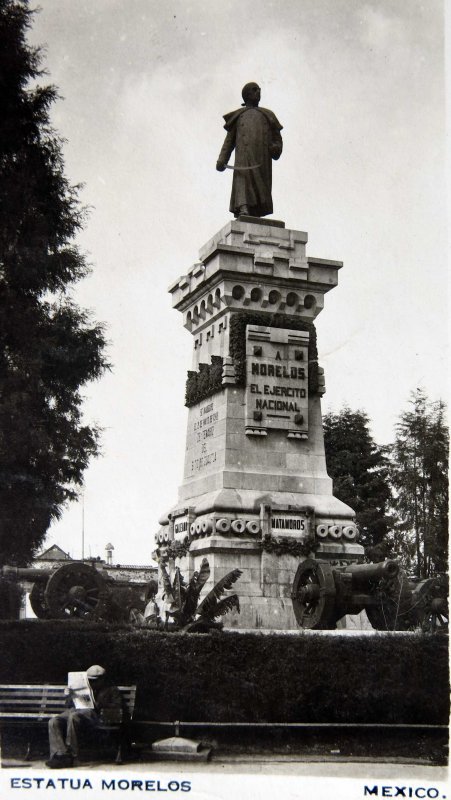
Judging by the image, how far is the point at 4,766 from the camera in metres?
11.1

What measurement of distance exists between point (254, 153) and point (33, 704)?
1269cm

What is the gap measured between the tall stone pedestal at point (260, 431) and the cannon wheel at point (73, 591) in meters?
2.01

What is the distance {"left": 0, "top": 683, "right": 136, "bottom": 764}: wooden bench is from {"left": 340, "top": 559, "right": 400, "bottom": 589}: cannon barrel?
583 cm

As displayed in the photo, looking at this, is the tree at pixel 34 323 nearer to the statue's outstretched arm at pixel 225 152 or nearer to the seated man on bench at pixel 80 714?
the statue's outstretched arm at pixel 225 152

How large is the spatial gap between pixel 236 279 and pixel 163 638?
8609 mm

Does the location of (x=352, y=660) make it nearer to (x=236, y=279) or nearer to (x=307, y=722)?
(x=307, y=722)

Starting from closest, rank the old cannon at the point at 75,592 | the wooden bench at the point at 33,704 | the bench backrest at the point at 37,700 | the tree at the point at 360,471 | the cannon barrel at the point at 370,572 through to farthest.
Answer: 1. the wooden bench at the point at 33,704
2. the bench backrest at the point at 37,700
3. the cannon barrel at the point at 370,572
4. the old cannon at the point at 75,592
5. the tree at the point at 360,471

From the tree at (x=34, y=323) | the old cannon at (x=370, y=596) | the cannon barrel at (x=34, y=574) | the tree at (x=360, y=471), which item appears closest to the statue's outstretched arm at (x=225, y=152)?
the tree at (x=34, y=323)

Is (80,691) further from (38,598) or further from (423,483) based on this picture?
(423,483)

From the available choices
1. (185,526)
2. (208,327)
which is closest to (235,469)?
(185,526)

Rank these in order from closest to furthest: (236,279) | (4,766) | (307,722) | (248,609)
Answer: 1. (4,766)
2. (307,722)
3. (248,609)
4. (236,279)

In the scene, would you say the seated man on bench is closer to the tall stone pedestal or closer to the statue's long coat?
the tall stone pedestal

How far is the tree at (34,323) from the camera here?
2048cm

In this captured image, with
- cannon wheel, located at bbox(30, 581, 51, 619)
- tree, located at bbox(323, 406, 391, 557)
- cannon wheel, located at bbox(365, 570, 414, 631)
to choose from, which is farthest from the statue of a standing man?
tree, located at bbox(323, 406, 391, 557)
